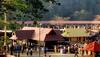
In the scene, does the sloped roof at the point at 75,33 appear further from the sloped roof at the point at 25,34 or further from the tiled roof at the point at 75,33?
the sloped roof at the point at 25,34

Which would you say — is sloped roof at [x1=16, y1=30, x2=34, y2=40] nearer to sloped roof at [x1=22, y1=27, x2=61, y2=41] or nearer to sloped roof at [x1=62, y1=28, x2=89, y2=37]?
sloped roof at [x1=22, y1=27, x2=61, y2=41]

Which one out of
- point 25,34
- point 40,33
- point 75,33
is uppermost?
point 40,33

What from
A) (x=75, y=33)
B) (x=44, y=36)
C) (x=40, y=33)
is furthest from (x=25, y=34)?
(x=75, y=33)

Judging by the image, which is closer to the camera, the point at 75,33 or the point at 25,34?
the point at 25,34

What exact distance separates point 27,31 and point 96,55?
20.3 metres

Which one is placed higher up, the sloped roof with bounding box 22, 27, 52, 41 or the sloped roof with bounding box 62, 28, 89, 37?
the sloped roof with bounding box 22, 27, 52, 41

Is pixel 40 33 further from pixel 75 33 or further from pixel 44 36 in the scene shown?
pixel 75 33

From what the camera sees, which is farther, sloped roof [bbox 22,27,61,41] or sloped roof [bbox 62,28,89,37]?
sloped roof [bbox 62,28,89,37]

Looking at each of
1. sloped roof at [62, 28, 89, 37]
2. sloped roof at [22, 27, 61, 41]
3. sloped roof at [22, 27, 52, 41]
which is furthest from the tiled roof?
sloped roof at [22, 27, 61, 41]

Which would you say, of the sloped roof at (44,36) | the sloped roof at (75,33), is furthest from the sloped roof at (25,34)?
the sloped roof at (75,33)

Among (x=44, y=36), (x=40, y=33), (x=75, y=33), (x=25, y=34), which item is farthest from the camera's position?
(x=75, y=33)

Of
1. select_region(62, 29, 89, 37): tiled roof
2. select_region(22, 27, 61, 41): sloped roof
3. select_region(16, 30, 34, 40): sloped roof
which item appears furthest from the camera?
select_region(62, 29, 89, 37): tiled roof

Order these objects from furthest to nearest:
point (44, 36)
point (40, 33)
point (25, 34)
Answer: point (25, 34) → point (40, 33) → point (44, 36)

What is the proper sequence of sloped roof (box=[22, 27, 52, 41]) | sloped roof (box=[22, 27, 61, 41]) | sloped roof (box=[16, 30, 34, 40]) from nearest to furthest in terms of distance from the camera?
sloped roof (box=[22, 27, 61, 41]) < sloped roof (box=[22, 27, 52, 41]) < sloped roof (box=[16, 30, 34, 40])
